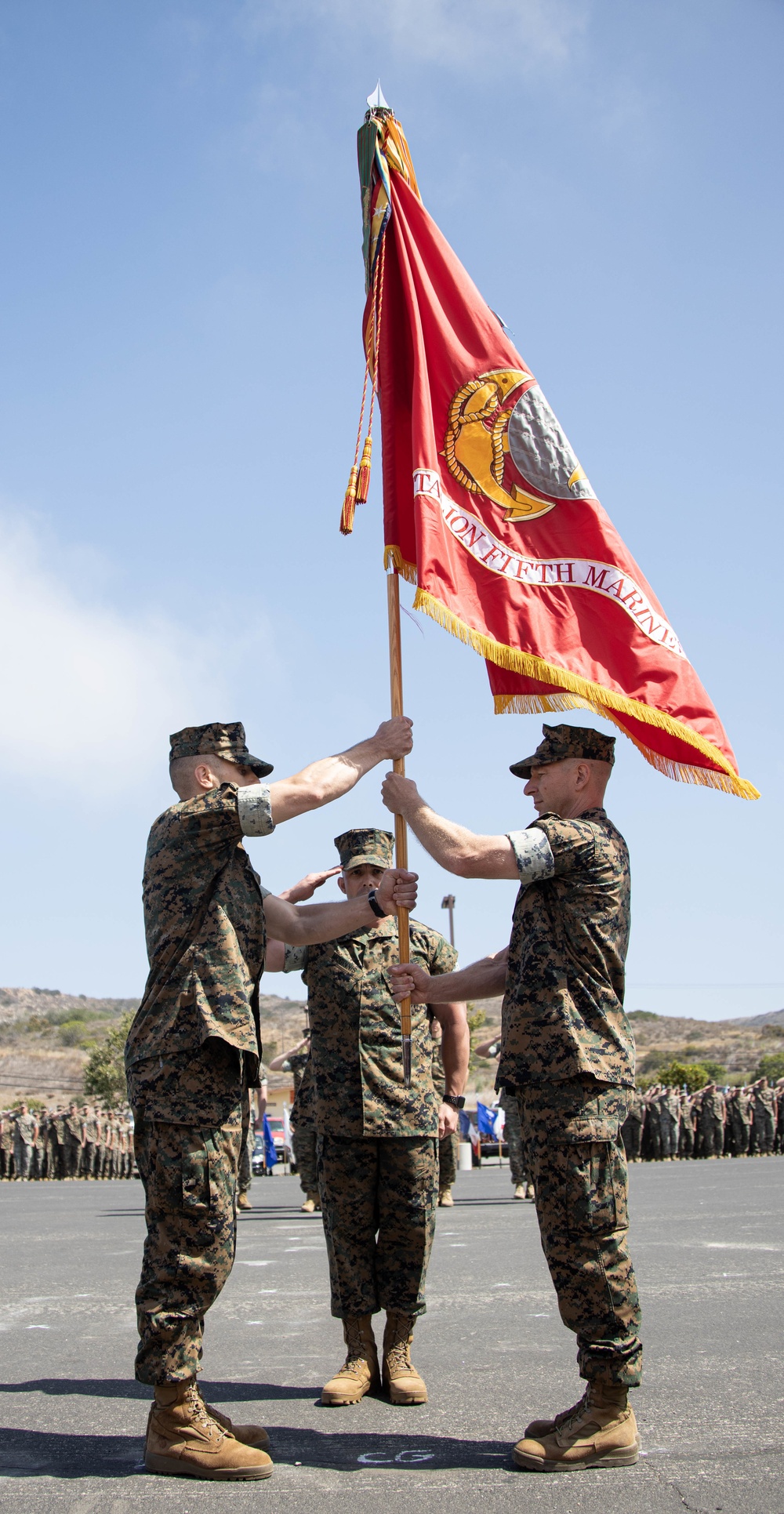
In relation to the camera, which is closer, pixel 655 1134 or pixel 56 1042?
pixel 655 1134

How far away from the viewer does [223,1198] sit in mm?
3902

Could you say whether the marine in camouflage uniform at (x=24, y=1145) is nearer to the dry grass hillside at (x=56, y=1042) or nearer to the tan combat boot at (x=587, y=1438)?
the dry grass hillside at (x=56, y=1042)

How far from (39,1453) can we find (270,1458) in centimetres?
72

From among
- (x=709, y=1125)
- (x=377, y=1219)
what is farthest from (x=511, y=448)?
(x=709, y=1125)

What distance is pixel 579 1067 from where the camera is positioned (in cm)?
401

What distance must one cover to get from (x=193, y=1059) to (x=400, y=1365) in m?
1.69

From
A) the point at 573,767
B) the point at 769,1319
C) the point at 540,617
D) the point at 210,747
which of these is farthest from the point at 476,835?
the point at 769,1319

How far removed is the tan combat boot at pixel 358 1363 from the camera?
4637mm

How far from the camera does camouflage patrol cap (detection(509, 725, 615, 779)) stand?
15.0ft

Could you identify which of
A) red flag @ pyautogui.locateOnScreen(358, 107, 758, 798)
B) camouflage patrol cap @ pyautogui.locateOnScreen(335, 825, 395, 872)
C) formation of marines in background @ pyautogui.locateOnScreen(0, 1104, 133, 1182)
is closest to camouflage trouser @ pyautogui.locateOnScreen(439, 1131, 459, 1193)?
camouflage patrol cap @ pyautogui.locateOnScreen(335, 825, 395, 872)

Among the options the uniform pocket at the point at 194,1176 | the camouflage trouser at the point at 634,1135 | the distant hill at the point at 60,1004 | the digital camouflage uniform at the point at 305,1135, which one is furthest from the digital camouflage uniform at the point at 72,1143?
the distant hill at the point at 60,1004

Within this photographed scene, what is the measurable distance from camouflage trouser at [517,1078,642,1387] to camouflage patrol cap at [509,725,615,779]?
3.86 feet

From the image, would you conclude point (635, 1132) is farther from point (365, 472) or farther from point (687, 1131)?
point (365, 472)

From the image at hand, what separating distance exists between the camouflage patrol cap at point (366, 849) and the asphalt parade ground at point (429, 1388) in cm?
217
